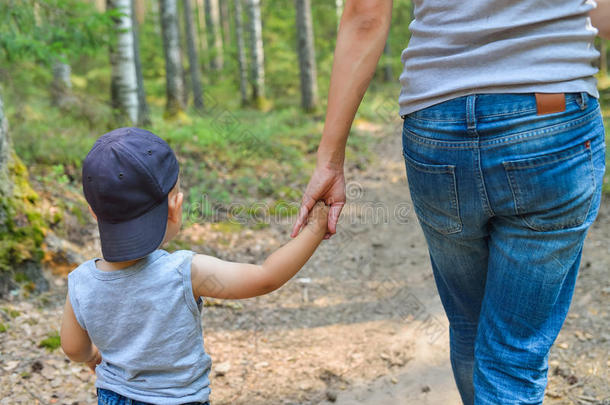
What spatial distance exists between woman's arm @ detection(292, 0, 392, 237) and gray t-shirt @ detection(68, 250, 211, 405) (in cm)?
48

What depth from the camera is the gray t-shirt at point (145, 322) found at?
1.66m

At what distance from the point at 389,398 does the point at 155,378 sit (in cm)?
186

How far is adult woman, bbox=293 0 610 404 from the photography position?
139 cm

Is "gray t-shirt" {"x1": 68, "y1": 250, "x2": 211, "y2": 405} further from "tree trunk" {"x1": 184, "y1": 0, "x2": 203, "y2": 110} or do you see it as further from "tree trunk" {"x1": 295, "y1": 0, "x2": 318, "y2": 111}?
"tree trunk" {"x1": 184, "y1": 0, "x2": 203, "y2": 110}

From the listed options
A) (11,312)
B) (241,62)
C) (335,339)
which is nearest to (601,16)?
(335,339)

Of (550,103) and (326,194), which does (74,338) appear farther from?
(550,103)

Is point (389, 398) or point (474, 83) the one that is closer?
point (474, 83)

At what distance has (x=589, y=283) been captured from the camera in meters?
4.39

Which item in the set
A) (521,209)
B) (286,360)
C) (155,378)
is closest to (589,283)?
(286,360)

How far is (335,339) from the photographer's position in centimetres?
386

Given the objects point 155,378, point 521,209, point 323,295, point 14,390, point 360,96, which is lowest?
point 323,295

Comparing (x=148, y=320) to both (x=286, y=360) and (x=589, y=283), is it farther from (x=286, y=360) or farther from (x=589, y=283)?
(x=589, y=283)

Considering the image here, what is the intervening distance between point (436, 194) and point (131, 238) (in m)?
1.01

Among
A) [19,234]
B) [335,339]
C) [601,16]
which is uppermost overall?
[601,16]
